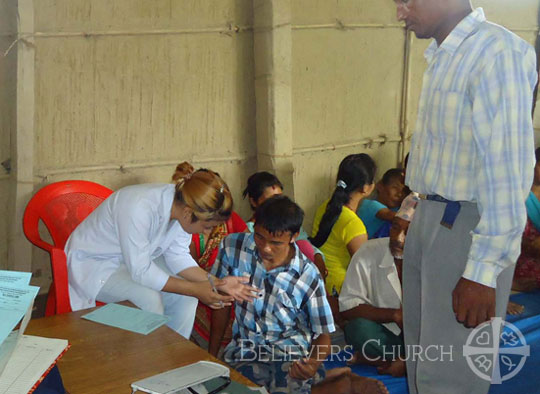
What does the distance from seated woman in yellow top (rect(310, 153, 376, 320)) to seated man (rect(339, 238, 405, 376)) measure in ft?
1.01

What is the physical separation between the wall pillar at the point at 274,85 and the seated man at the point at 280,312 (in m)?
1.60

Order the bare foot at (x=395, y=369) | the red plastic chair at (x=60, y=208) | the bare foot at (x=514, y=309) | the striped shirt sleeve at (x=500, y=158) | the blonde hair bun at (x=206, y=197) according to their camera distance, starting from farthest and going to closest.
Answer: the bare foot at (x=514, y=309) → the red plastic chair at (x=60, y=208) → the bare foot at (x=395, y=369) → the blonde hair bun at (x=206, y=197) → the striped shirt sleeve at (x=500, y=158)

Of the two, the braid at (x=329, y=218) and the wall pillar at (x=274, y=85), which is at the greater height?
the wall pillar at (x=274, y=85)

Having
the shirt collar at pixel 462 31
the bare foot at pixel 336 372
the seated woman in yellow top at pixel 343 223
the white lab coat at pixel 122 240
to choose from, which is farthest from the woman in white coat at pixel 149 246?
the shirt collar at pixel 462 31

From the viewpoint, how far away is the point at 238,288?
240 centimetres

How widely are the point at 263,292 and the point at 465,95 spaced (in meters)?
1.20

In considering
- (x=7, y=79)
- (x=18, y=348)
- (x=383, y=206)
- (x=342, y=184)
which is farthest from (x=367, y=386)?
(x=7, y=79)

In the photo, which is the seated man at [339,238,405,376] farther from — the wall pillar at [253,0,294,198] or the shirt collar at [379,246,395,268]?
the wall pillar at [253,0,294,198]

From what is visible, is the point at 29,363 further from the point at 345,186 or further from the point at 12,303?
the point at 345,186

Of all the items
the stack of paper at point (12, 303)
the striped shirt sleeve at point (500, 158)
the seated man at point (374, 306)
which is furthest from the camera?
the seated man at point (374, 306)

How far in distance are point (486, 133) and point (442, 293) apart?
43 cm

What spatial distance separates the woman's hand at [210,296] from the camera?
2.49 meters

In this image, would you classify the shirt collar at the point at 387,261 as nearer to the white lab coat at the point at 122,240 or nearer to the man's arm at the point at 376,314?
the man's arm at the point at 376,314

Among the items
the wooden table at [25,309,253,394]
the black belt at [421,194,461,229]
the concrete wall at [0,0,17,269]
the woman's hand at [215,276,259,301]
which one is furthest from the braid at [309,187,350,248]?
the black belt at [421,194,461,229]
